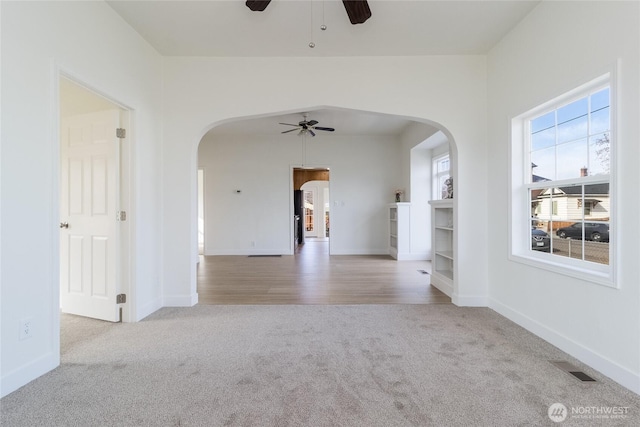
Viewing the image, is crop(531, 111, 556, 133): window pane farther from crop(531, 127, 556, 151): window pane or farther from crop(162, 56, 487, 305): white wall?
crop(162, 56, 487, 305): white wall

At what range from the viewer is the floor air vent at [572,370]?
1915 millimetres

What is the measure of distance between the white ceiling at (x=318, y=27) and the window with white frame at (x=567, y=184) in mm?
997

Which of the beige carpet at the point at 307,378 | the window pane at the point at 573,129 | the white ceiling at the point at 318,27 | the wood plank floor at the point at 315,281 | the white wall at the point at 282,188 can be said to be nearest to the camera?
the beige carpet at the point at 307,378

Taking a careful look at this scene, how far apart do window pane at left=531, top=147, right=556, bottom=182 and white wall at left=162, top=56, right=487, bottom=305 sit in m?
0.56

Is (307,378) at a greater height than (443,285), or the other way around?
(443,285)

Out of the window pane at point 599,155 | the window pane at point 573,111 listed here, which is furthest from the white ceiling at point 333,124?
the window pane at point 599,155

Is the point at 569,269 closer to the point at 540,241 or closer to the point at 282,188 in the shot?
the point at 540,241

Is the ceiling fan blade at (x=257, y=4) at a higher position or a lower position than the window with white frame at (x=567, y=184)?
higher

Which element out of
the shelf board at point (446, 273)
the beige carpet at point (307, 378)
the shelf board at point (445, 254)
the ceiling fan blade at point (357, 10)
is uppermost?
the ceiling fan blade at point (357, 10)

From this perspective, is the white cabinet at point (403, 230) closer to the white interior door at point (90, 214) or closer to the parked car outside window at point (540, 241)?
the parked car outside window at point (540, 241)

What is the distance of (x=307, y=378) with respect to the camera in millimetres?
1929

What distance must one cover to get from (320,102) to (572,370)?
3.22m

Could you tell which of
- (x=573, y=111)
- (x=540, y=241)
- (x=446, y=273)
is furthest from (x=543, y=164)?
(x=446, y=273)

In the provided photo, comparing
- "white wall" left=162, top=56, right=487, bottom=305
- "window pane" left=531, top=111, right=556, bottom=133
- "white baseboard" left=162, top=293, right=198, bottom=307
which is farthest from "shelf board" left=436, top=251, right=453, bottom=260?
"white baseboard" left=162, top=293, right=198, bottom=307
